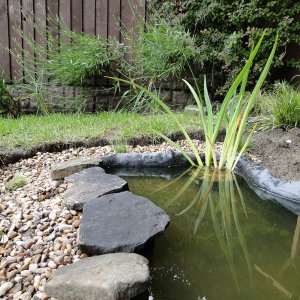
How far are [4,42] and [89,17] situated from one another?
3.65 feet

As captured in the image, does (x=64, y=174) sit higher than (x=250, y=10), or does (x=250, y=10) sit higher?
(x=250, y=10)

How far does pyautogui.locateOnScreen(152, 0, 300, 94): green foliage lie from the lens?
390cm

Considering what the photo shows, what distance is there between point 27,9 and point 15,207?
3248 mm

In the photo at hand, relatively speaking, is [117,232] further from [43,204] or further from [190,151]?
[190,151]

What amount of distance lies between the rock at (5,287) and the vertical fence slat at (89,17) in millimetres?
3558

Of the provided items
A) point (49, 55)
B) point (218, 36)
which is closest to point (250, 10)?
point (218, 36)

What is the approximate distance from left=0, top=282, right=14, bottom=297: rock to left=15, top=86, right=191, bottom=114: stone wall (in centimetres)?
310

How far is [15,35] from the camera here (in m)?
4.16

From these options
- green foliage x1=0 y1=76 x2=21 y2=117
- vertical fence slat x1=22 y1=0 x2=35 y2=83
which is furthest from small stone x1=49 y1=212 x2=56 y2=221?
vertical fence slat x1=22 y1=0 x2=35 y2=83

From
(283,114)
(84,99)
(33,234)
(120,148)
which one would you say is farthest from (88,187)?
(84,99)

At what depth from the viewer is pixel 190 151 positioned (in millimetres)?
2703

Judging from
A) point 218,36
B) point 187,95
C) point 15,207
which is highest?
point 218,36

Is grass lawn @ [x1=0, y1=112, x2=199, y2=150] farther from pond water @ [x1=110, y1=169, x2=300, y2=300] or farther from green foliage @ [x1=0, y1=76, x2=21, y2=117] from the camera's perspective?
pond water @ [x1=110, y1=169, x2=300, y2=300]

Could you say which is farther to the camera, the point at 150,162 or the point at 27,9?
the point at 27,9
